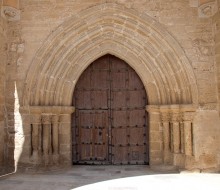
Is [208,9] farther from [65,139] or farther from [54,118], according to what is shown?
[65,139]

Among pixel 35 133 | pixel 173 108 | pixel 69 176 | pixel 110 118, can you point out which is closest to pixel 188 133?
pixel 173 108

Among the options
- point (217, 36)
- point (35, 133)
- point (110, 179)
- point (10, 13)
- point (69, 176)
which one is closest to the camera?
point (110, 179)

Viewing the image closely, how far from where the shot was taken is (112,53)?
490 cm

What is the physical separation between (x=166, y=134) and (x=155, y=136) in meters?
0.22

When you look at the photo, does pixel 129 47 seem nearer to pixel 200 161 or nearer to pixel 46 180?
pixel 200 161

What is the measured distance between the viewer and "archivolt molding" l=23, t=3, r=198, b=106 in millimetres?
4555

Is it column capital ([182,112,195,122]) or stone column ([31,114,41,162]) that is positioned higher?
column capital ([182,112,195,122])

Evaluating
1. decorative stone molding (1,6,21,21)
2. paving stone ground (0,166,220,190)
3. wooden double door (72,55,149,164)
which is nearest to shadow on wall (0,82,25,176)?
paving stone ground (0,166,220,190)

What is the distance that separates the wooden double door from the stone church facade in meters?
0.26

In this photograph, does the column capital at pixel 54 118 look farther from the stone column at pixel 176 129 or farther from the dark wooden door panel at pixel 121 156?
the stone column at pixel 176 129

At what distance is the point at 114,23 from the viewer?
4.75m

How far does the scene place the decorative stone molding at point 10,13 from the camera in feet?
15.2

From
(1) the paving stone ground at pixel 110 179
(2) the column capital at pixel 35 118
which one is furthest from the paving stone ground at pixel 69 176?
(2) the column capital at pixel 35 118

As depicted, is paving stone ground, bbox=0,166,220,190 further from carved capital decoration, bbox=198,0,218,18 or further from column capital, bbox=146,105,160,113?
carved capital decoration, bbox=198,0,218,18
